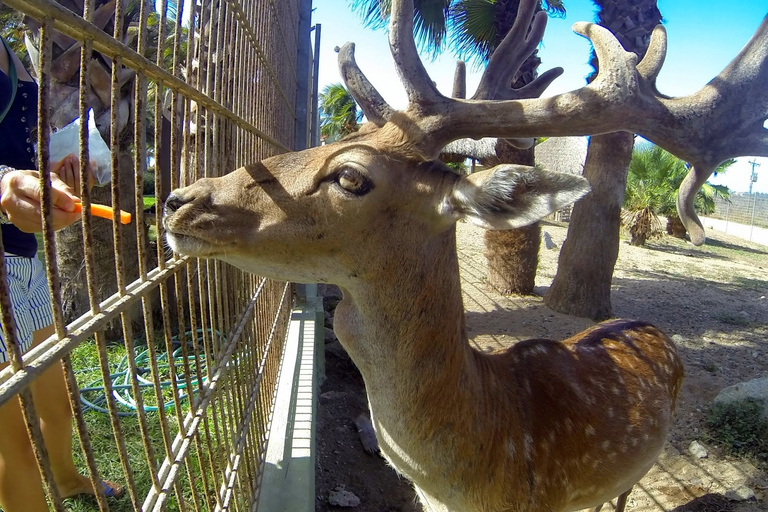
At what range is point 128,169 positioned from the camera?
14.0 ft

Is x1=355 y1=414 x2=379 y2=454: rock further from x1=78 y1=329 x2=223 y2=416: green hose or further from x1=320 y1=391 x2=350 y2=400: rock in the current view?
x1=78 y1=329 x2=223 y2=416: green hose

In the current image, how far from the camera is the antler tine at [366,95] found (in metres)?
2.21

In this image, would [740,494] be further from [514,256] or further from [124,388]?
[514,256]

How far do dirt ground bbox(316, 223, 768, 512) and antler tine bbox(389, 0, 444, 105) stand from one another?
238 cm

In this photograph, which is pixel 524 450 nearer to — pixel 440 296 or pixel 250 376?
pixel 440 296

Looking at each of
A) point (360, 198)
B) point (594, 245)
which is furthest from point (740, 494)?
point (594, 245)

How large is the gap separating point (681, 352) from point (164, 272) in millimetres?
5907

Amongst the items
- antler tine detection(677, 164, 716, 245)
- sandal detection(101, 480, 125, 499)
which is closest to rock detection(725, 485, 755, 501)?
antler tine detection(677, 164, 716, 245)

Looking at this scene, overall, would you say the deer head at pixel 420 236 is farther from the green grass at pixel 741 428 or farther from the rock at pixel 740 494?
the green grass at pixel 741 428

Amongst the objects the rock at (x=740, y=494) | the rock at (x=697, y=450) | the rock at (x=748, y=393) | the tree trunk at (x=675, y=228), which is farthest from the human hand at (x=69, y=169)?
the tree trunk at (x=675, y=228)

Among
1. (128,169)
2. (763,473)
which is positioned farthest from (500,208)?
(128,169)

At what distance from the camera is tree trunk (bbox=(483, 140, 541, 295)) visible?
7359 mm

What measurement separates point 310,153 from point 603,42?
1199mm

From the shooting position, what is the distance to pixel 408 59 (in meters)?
2.05
